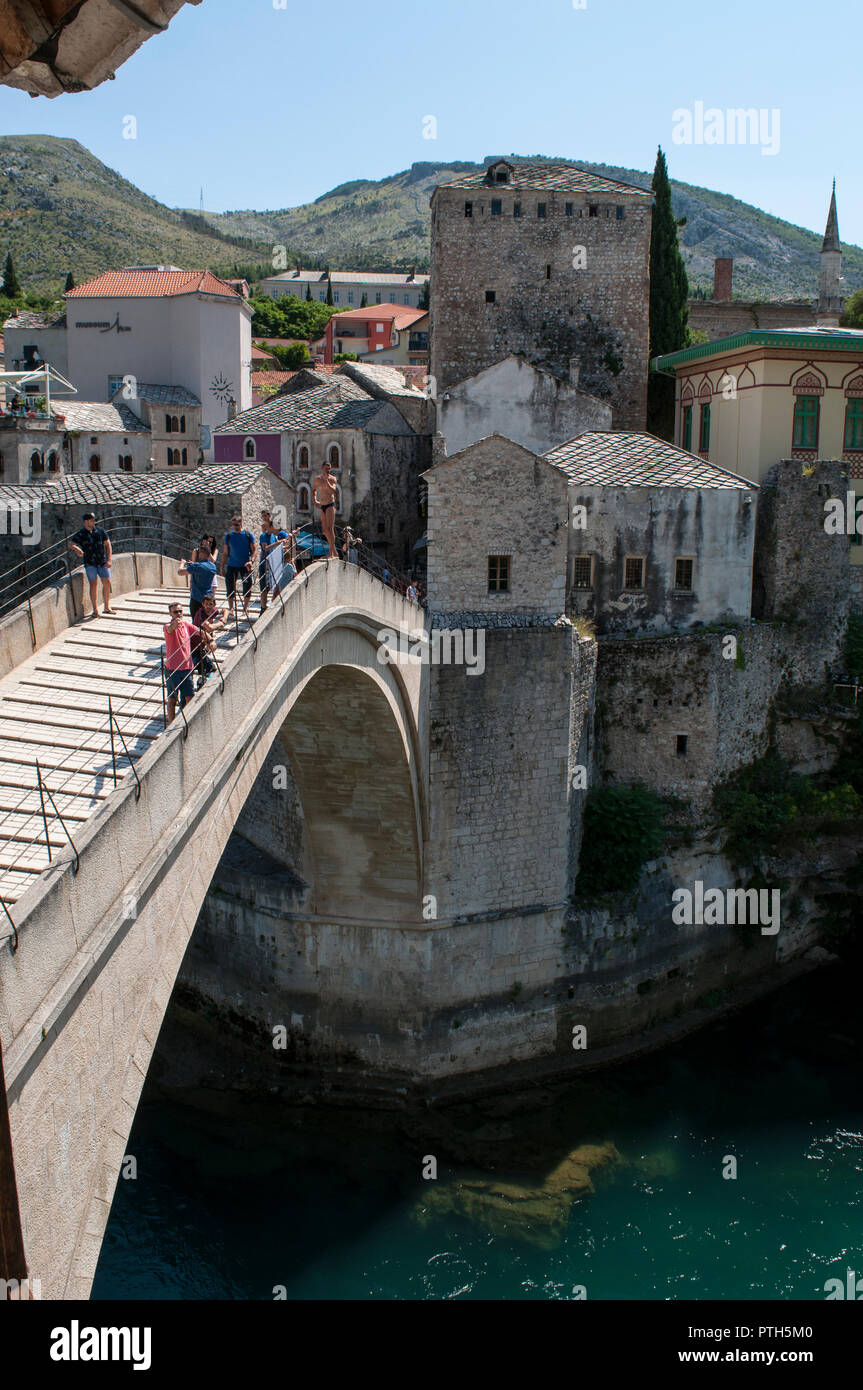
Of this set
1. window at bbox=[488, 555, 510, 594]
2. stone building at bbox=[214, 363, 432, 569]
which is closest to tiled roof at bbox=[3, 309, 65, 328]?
stone building at bbox=[214, 363, 432, 569]

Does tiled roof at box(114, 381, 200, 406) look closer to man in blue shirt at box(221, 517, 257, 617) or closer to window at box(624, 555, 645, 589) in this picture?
window at box(624, 555, 645, 589)

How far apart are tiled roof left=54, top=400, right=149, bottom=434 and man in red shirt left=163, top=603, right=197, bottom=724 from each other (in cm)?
2496

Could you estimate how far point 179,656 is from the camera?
34.3ft

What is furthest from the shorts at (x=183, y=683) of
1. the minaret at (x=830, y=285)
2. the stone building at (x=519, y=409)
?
the minaret at (x=830, y=285)

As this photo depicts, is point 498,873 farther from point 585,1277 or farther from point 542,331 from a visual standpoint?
point 542,331

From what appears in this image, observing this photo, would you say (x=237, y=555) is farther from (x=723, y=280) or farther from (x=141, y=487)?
(x=723, y=280)

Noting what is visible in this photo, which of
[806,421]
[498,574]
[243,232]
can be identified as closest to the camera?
[498,574]

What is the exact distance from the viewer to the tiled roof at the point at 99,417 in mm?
34125

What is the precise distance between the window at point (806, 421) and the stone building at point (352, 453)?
28.8 ft

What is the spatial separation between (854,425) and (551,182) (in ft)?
31.1

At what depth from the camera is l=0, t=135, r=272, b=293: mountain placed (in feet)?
277

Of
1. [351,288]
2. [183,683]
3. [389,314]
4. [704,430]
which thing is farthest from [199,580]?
[351,288]

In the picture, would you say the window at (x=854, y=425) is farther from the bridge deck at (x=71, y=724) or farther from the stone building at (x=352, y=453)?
the bridge deck at (x=71, y=724)

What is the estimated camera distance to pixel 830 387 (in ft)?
84.2
